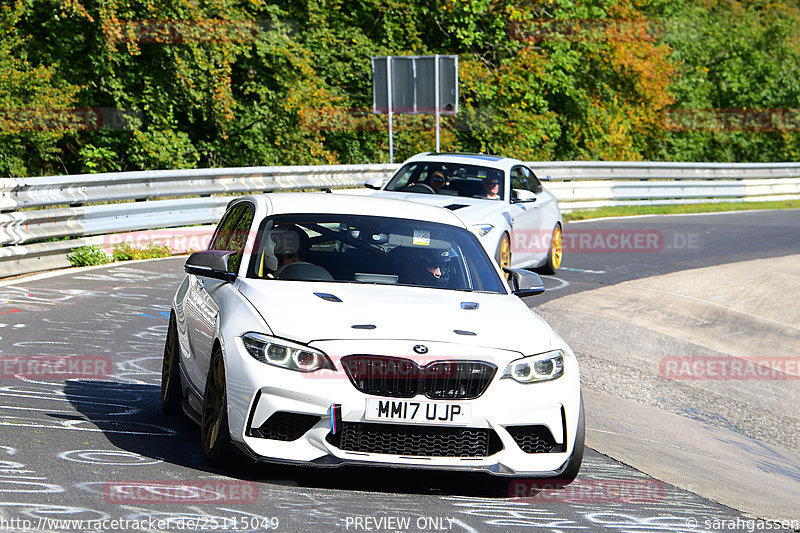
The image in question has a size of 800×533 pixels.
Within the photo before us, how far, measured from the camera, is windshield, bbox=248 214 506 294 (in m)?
6.81

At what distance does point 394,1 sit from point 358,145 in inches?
168

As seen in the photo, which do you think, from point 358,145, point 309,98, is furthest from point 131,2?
point 358,145

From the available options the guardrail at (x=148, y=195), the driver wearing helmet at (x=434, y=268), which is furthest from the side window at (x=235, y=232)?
the guardrail at (x=148, y=195)

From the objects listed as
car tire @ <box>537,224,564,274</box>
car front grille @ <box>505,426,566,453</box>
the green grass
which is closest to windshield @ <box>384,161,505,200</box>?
car tire @ <box>537,224,564,274</box>

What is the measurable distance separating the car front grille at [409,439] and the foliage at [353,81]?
18620 millimetres

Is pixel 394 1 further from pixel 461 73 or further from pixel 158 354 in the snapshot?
pixel 158 354

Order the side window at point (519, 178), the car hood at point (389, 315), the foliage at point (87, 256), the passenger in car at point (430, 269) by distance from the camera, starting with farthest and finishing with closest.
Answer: the side window at point (519, 178) → the foliage at point (87, 256) → the passenger in car at point (430, 269) → the car hood at point (389, 315)

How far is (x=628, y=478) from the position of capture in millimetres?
6602

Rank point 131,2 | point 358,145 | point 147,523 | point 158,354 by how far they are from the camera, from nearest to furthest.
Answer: point 147,523, point 158,354, point 131,2, point 358,145

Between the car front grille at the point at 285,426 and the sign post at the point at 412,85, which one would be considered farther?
the sign post at the point at 412,85

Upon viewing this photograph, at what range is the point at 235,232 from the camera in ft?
24.4

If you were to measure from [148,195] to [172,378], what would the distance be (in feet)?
33.6

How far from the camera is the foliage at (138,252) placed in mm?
16141

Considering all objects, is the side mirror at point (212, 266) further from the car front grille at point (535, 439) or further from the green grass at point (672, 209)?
the green grass at point (672, 209)
